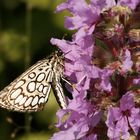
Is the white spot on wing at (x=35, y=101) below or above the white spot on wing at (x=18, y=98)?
below

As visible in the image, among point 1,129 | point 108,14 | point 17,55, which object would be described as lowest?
point 1,129

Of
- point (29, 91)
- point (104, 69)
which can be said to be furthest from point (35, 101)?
point (104, 69)

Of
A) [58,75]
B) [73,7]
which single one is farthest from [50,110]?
[73,7]

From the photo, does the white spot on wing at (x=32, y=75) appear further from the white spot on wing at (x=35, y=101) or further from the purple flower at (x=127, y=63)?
the purple flower at (x=127, y=63)

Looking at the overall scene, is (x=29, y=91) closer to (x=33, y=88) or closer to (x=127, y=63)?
(x=33, y=88)

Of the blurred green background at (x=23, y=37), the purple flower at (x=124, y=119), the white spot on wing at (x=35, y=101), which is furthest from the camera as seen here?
the blurred green background at (x=23, y=37)

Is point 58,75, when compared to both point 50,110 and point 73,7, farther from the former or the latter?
point 50,110

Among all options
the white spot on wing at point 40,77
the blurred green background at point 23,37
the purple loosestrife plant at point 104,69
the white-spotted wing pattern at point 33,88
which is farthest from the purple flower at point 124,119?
the blurred green background at point 23,37
